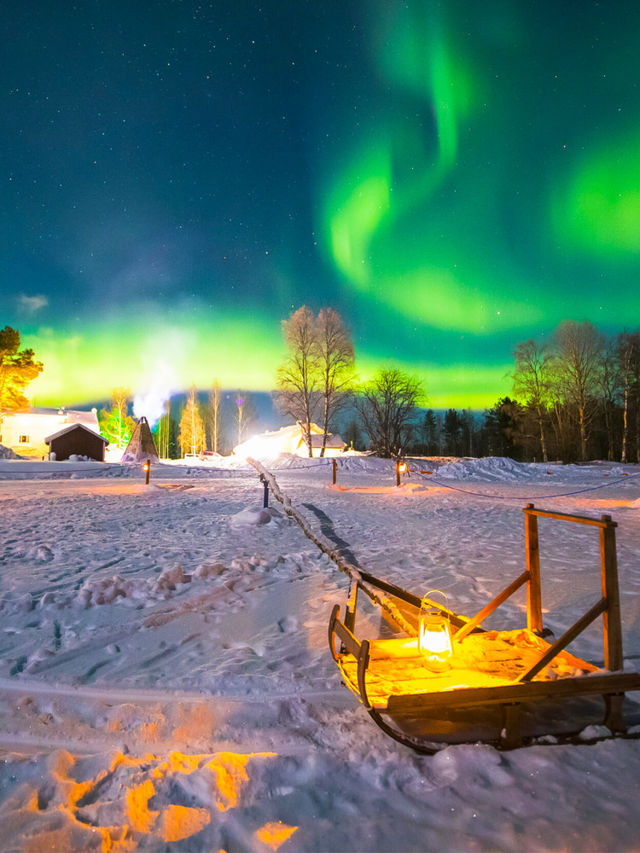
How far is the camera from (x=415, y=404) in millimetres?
42781

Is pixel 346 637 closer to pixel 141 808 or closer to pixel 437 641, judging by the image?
pixel 437 641

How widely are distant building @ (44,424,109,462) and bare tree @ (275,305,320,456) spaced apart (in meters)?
16.3

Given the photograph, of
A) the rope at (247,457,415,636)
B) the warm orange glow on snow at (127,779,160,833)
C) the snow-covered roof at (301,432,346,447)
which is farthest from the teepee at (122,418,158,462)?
the warm orange glow on snow at (127,779,160,833)

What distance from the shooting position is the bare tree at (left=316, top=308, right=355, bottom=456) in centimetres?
3578

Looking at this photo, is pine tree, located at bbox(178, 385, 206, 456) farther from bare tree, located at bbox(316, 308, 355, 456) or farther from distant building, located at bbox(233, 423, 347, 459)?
bare tree, located at bbox(316, 308, 355, 456)

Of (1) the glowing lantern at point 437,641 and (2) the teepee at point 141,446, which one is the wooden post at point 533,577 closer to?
(1) the glowing lantern at point 437,641

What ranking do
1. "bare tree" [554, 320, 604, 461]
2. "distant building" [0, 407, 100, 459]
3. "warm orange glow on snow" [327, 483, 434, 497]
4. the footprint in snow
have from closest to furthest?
the footprint in snow < "warm orange glow on snow" [327, 483, 434, 497] < "bare tree" [554, 320, 604, 461] < "distant building" [0, 407, 100, 459]

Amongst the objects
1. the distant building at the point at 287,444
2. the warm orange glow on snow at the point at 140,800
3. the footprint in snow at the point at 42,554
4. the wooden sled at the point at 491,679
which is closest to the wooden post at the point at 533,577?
the wooden sled at the point at 491,679

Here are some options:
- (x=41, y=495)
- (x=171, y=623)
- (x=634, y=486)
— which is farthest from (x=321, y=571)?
(x=634, y=486)

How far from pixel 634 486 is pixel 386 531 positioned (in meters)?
15.5

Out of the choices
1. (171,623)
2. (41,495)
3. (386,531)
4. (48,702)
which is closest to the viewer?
(48,702)

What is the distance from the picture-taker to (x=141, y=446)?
111 ft

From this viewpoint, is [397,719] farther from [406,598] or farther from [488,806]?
[406,598]

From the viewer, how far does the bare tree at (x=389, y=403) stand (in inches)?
1652
